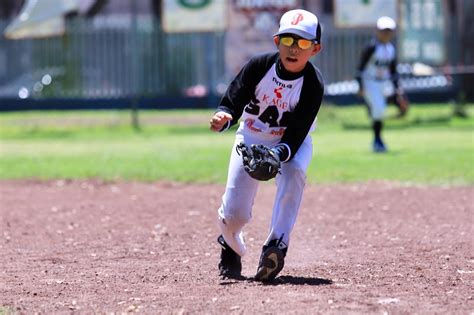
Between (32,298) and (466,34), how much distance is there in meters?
22.5

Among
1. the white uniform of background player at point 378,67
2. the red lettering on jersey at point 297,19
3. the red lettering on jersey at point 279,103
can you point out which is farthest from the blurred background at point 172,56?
the red lettering on jersey at point 297,19

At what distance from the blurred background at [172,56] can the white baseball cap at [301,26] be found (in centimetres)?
1820

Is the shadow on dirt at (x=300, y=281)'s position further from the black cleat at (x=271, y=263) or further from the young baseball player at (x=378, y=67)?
the young baseball player at (x=378, y=67)

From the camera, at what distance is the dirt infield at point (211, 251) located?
263 inches

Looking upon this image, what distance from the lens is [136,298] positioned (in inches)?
270

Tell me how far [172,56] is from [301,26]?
2034 centimetres

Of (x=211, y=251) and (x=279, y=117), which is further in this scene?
(x=211, y=251)

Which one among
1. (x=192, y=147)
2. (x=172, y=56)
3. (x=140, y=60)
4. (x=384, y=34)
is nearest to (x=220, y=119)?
(x=384, y=34)

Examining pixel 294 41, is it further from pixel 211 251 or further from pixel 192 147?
pixel 192 147

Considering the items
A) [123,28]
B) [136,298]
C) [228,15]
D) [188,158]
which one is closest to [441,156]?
[188,158]

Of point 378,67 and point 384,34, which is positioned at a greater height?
point 384,34

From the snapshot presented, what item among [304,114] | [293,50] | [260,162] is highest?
[293,50]

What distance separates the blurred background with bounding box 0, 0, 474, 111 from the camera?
85.6ft

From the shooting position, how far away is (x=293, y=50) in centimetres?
730
